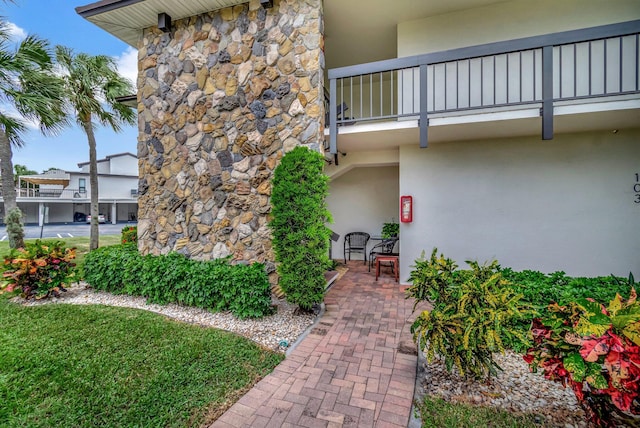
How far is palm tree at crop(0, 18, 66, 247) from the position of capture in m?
6.33

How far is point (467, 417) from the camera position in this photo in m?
2.29

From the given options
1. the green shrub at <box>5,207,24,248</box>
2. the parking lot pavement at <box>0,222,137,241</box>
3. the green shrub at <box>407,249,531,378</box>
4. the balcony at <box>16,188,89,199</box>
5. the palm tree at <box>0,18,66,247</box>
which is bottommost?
the parking lot pavement at <box>0,222,137,241</box>

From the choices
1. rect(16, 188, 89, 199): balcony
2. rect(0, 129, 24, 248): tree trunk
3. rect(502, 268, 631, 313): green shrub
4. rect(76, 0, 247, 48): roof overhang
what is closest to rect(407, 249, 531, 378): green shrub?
rect(502, 268, 631, 313): green shrub

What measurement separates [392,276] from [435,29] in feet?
18.5

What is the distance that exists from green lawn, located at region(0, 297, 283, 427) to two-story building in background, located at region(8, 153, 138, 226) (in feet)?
88.4

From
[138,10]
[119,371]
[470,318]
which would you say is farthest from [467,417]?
[138,10]

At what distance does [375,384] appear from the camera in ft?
9.09

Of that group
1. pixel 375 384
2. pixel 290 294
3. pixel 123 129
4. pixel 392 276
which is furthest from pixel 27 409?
pixel 123 129

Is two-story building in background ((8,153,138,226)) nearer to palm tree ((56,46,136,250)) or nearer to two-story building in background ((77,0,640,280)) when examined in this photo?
palm tree ((56,46,136,250))

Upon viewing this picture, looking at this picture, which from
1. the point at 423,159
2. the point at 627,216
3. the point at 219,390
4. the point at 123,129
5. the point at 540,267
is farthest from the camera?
the point at 123,129

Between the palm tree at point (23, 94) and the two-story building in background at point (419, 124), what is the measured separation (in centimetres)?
239

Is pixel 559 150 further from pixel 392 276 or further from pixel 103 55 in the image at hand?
pixel 103 55

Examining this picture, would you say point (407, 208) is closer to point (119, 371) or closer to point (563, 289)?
point (563, 289)

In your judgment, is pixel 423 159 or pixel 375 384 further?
pixel 423 159
